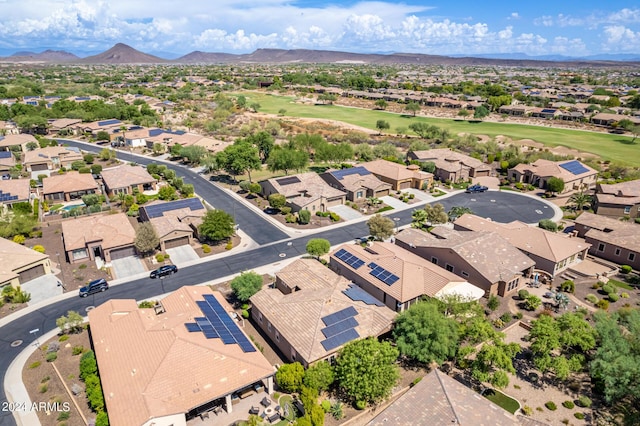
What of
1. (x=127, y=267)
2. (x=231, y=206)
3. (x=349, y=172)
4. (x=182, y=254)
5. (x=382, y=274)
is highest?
(x=349, y=172)

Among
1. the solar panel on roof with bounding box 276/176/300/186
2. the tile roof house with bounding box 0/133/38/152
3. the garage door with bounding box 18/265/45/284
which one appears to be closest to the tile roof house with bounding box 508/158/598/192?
the solar panel on roof with bounding box 276/176/300/186

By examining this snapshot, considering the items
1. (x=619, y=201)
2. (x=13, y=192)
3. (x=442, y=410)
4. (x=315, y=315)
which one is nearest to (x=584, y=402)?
(x=442, y=410)

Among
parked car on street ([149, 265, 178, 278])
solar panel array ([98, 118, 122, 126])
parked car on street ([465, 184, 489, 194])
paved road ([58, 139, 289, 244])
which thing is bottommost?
parked car on street ([149, 265, 178, 278])

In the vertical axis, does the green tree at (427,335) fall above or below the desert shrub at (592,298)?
above

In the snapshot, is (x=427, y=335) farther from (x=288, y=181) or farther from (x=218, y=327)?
(x=288, y=181)

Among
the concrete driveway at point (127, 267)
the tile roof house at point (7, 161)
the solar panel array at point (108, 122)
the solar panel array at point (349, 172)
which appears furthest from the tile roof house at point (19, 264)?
the solar panel array at point (108, 122)

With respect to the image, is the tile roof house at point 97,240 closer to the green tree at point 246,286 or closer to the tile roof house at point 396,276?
the green tree at point 246,286

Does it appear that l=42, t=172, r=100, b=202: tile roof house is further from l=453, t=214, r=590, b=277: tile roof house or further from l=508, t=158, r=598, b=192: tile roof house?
l=508, t=158, r=598, b=192: tile roof house
